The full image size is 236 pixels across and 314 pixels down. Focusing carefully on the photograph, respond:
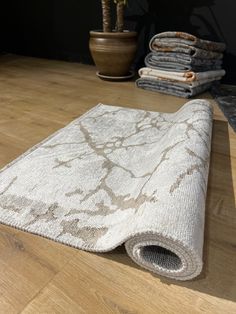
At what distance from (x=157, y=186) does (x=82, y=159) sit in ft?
1.27

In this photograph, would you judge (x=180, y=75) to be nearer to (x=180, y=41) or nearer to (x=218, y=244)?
(x=180, y=41)

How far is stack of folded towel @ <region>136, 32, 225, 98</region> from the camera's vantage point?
1740mm

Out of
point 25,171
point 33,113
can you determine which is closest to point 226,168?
point 25,171

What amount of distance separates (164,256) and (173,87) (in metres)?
1.34

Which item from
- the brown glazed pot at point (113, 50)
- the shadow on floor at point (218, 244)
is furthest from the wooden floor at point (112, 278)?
the brown glazed pot at point (113, 50)

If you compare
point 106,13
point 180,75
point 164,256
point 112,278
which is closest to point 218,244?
point 164,256

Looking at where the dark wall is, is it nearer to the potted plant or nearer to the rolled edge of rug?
the potted plant

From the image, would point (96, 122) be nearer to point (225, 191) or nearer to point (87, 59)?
point (225, 191)

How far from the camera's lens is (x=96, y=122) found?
4.44 feet

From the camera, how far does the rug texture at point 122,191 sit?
0.59 m

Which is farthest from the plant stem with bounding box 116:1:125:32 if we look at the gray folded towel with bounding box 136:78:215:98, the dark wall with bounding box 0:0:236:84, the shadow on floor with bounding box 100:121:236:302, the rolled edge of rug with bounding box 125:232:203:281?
the rolled edge of rug with bounding box 125:232:203:281

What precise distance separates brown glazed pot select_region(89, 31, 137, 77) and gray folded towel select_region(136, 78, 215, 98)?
239 millimetres

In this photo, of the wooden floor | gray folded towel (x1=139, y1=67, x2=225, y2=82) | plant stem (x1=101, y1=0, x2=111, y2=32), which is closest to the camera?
the wooden floor

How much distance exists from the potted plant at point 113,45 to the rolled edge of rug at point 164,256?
166 centimetres
